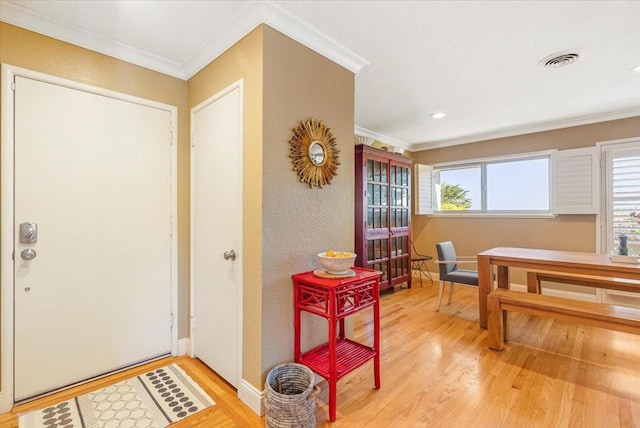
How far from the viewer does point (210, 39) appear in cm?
199

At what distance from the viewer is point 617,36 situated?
2012mm

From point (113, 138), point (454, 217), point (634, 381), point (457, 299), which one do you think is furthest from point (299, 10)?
point (454, 217)

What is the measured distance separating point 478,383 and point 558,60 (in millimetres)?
2582

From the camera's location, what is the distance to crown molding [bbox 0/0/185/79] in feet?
5.57

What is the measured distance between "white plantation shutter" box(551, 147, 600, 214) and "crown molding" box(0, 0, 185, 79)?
4.65 meters

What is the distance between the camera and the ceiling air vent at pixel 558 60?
7.38ft

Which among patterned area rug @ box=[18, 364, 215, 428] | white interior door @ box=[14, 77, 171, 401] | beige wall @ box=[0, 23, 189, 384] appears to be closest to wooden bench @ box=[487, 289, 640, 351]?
patterned area rug @ box=[18, 364, 215, 428]

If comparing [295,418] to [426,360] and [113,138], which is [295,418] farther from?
[113,138]

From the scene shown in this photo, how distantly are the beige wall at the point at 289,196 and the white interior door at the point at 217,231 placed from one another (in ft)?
0.82

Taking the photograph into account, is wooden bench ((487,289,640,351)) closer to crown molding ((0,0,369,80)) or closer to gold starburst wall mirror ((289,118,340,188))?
gold starburst wall mirror ((289,118,340,188))

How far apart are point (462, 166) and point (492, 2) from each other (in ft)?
11.4

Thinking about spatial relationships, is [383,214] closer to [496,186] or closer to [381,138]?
[381,138]

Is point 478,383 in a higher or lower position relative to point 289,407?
lower

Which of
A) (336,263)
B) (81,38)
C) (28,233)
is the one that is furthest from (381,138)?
(28,233)
